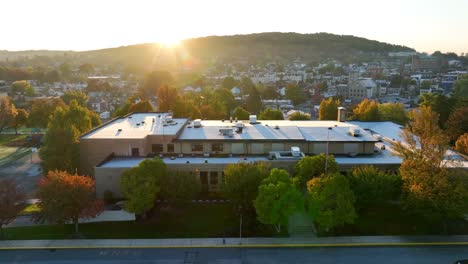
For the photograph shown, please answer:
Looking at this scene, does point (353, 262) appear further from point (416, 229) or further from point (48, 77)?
point (48, 77)

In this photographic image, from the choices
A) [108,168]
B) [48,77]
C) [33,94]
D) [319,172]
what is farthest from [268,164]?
[48,77]

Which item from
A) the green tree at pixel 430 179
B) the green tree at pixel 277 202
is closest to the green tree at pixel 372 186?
the green tree at pixel 430 179

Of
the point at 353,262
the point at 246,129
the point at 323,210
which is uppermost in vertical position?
the point at 246,129

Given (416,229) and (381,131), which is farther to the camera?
(381,131)

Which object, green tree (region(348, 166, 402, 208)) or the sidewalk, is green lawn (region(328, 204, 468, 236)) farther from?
green tree (region(348, 166, 402, 208))

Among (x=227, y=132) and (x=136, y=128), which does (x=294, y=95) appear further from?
(x=136, y=128)

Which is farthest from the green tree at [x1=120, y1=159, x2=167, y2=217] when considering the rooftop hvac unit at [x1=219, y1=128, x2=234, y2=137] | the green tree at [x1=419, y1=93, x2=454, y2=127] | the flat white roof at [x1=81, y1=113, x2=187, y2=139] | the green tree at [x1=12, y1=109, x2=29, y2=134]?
the green tree at [x1=12, y1=109, x2=29, y2=134]

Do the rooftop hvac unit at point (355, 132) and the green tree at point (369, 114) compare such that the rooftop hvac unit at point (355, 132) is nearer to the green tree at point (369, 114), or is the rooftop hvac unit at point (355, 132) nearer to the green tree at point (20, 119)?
the green tree at point (369, 114)
